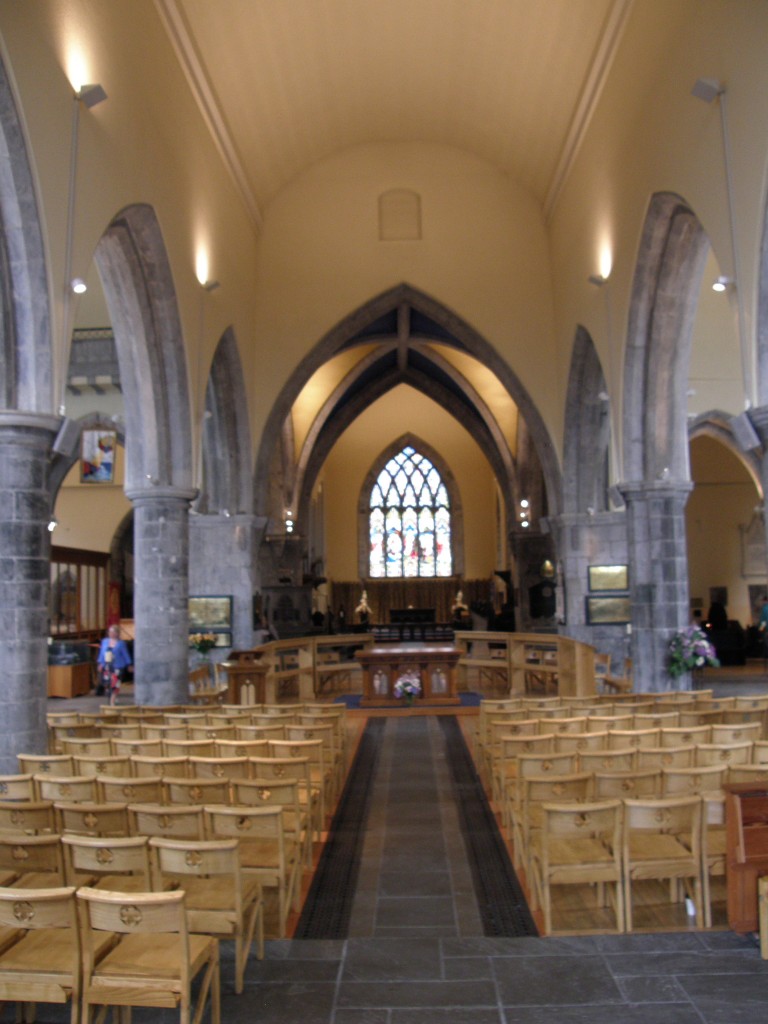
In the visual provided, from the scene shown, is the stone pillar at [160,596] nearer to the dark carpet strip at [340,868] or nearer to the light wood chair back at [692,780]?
the dark carpet strip at [340,868]

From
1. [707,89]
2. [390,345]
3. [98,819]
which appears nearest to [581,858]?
[98,819]

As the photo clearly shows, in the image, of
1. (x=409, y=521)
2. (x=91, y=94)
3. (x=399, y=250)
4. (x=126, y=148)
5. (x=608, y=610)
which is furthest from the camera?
(x=409, y=521)

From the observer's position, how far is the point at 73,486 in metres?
24.4

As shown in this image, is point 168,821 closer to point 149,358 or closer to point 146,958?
point 146,958

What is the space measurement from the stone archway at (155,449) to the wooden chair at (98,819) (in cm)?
755

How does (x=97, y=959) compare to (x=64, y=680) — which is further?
(x=64, y=680)

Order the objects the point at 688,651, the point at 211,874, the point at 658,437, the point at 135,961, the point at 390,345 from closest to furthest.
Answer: the point at 135,961, the point at 211,874, the point at 688,651, the point at 658,437, the point at 390,345

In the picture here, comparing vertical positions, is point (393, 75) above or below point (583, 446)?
above

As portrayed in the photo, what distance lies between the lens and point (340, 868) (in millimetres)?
6133

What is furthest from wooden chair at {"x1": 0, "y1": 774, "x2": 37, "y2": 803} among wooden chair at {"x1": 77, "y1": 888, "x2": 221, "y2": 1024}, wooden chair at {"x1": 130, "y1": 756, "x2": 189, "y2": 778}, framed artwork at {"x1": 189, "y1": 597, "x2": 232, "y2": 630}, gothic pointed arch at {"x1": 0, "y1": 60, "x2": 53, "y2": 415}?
framed artwork at {"x1": 189, "y1": 597, "x2": 232, "y2": 630}

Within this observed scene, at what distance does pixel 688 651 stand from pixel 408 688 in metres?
4.29

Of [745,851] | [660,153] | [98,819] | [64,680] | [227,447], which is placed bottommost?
[64,680]

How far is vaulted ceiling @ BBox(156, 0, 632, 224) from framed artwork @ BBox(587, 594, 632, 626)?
767 centimetres

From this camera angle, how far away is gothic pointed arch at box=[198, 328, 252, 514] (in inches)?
686
